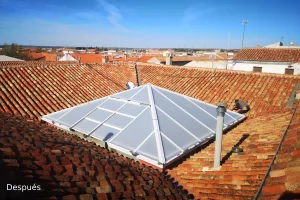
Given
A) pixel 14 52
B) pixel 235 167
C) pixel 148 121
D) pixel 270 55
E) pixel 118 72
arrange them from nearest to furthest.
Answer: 1. pixel 235 167
2. pixel 148 121
3. pixel 118 72
4. pixel 270 55
5. pixel 14 52

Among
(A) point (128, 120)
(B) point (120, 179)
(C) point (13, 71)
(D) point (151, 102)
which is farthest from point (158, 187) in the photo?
(C) point (13, 71)

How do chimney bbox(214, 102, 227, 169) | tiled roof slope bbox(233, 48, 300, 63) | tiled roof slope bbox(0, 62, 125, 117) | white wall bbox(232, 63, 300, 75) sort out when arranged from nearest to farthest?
chimney bbox(214, 102, 227, 169) → tiled roof slope bbox(0, 62, 125, 117) → white wall bbox(232, 63, 300, 75) → tiled roof slope bbox(233, 48, 300, 63)

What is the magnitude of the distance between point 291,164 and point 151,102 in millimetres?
4774

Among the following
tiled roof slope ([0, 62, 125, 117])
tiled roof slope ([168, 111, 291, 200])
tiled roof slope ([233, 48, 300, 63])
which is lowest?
tiled roof slope ([168, 111, 291, 200])

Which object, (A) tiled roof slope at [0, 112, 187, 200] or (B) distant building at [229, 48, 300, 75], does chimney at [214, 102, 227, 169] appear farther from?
(B) distant building at [229, 48, 300, 75]

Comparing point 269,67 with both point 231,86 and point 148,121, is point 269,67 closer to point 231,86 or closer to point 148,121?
point 231,86

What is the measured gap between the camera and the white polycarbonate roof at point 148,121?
616cm

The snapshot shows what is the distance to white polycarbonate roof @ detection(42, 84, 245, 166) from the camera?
6.16 meters

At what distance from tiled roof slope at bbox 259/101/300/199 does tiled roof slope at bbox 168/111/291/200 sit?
2.42 feet

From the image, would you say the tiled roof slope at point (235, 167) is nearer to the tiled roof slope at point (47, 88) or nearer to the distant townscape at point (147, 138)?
the distant townscape at point (147, 138)

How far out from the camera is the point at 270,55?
26.1 m

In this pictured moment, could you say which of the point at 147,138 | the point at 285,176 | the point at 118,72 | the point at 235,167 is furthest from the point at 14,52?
the point at 285,176

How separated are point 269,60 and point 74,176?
86.9 ft

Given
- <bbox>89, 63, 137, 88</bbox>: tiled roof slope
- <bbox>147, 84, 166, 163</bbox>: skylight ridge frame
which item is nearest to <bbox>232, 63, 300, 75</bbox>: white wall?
<bbox>89, 63, 137, 88</bbox>: tiled roof slope
